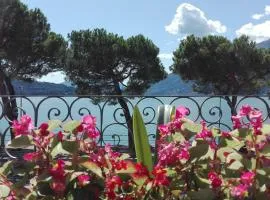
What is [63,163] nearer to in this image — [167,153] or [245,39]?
[167,153]

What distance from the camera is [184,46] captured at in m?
21.3

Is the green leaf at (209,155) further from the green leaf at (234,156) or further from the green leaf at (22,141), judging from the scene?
the green leaf at (22,141)

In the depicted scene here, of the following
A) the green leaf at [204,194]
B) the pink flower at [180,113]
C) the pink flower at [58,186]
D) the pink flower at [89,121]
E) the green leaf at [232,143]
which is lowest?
the green leaf at [204,194]

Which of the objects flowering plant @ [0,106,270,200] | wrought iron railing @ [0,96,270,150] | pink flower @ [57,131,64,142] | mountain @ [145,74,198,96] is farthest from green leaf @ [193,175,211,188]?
mountain @ [145,74,198,96]

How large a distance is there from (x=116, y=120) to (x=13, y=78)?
13080 millimetres

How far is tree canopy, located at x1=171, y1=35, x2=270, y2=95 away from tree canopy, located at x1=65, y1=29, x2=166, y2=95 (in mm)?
2414

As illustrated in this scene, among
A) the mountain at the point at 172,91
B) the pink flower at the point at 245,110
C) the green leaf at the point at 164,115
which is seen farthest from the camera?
the mountain at the point at 172,91

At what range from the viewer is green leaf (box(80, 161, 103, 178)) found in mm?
1114

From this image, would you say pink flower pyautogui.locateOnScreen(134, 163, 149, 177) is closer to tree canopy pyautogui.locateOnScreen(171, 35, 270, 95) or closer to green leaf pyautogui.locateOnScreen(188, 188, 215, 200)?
green leaf pyautogui.locateOnScreen(188, 188, 215, 200)

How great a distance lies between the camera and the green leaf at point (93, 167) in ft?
3.66

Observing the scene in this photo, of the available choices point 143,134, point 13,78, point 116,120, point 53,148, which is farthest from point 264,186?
point 13,78

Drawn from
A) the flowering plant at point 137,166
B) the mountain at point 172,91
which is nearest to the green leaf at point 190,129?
the flowering plant at point 137,166

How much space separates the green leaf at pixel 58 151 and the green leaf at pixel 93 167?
51 mm

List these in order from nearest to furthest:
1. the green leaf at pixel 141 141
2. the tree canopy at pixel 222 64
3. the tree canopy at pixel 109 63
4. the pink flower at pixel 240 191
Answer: the pink flower at pixel 240 191 < the green leaf at pixel 141 141 < the tree canopy at pixel 109 63 < the tree canopy at pixel 222 64
